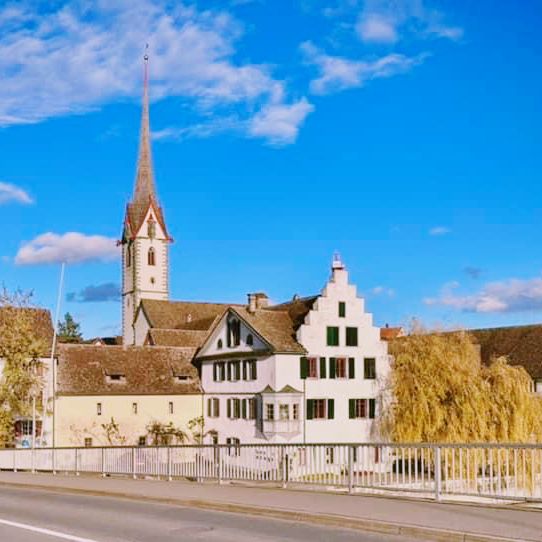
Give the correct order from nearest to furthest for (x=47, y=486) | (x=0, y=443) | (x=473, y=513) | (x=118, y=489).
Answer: (x=473, y=513) < (x=118, y=489) < (x=47, y=486) < (x=0, y=443)

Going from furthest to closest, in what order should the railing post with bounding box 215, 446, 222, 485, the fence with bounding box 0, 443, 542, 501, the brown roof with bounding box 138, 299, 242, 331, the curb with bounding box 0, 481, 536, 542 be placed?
the brown roof with bounding box 138, 299, 242, 331 → the railing post with bounding box 215, 446, 222, 485 → the fence with bounding box 0, 443, 542, 501 → the curb with bounding box 0, 481, 536, 542

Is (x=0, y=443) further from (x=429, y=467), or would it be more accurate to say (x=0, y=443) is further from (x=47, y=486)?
(x=429, y=467)

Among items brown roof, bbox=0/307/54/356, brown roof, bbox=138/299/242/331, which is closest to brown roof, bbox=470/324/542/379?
brown roof, bbox=138/299/242/331

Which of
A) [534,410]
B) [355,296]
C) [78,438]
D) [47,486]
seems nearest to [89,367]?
[78,438]

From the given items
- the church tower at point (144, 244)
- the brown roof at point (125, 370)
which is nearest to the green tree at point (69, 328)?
the church tower at point (144, 244)

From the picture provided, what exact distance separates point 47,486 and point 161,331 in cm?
4589

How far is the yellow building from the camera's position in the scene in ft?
186

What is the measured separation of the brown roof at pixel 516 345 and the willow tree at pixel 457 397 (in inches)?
578

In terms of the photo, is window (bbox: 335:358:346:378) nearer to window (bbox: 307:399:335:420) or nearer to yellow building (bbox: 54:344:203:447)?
window (bbox: 307:399:335:420)

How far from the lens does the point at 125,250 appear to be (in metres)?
105

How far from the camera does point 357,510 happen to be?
15.5 metres

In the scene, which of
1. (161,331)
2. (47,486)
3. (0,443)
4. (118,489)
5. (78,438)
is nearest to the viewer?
(118,489)

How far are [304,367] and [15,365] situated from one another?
56.2 feet

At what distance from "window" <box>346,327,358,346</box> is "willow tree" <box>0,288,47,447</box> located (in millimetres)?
18810
